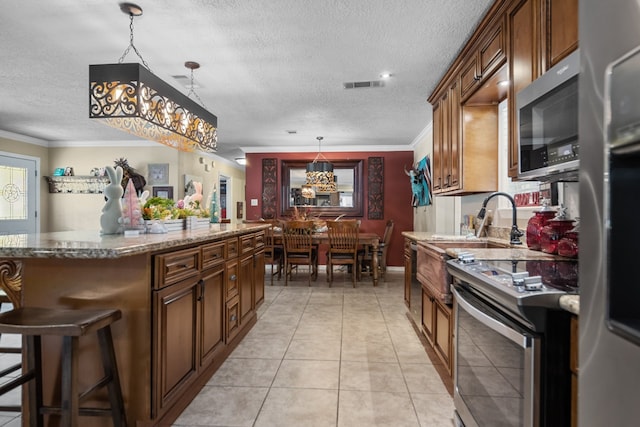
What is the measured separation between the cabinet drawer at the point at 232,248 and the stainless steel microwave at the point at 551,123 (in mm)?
1881

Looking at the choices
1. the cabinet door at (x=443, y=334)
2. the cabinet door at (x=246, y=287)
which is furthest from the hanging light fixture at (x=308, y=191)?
the cabinet door at (x=443, y=334)

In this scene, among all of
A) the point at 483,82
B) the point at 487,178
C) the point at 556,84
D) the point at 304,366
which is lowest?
the point at 304,366

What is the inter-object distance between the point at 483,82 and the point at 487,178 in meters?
0.80

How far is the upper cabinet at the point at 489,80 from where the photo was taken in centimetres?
158

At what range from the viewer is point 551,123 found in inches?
57.6

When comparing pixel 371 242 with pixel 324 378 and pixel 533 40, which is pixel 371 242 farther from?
pixel 533 40

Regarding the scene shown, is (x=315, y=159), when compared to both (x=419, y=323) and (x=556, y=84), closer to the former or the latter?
(x=419, y=323)

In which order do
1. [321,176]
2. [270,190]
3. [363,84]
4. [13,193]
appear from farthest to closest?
[270,190] → [321,176] → [13,193] → [363,84]

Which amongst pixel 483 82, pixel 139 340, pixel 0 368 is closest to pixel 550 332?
pixel 139 340

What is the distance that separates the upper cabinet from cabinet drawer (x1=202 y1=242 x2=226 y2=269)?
180 centimetres

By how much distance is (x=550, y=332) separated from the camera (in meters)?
0.94

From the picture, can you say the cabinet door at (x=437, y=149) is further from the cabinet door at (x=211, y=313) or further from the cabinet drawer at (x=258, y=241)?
the cabinet door at (x=211, y=313)

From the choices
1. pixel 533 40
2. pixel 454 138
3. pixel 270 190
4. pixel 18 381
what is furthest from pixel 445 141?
pixel 270 190

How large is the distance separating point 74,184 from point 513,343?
25.3 feet
